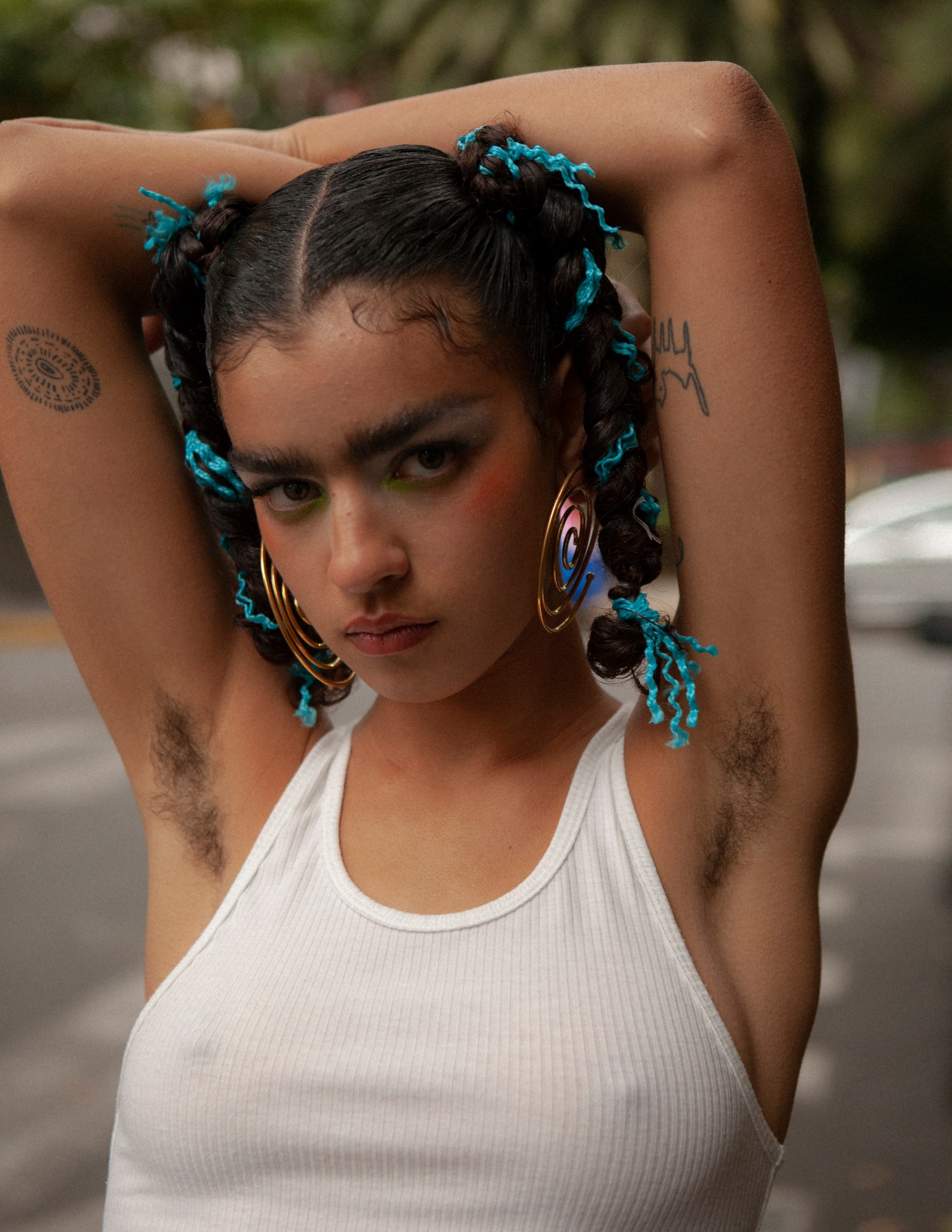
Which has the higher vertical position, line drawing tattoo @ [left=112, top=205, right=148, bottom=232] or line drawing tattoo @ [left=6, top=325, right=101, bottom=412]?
line drawing tattoo @ [left=112, top=205, right=148, bottom=232]

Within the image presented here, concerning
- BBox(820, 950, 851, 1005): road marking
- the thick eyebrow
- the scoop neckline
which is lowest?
BBox(820, 950, 851, 1005): road marking

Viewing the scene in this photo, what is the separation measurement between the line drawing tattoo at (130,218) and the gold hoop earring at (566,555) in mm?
574

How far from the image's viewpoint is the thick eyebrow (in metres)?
1.20

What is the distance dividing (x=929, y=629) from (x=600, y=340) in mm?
2033

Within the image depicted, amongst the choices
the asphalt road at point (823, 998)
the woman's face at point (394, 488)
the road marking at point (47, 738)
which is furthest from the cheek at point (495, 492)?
the road marking at point (47, 738)

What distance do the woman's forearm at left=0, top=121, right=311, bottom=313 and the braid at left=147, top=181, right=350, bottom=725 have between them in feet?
0.11

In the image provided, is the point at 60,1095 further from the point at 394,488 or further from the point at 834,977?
the point at 394,488

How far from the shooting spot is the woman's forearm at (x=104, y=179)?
1.43 metres

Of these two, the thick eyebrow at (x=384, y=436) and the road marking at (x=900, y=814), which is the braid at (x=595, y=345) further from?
the road marking at (x=900, y=814)

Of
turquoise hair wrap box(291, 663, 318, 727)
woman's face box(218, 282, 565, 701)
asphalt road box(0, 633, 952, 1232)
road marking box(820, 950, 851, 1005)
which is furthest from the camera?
road marking box(820, 950, 851, 1005)

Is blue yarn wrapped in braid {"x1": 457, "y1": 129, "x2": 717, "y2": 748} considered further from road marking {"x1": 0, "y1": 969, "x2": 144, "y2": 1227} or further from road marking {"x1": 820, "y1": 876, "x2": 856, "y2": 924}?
road marking {"x1": 820, "y1": 876, "x2": 856, "y2": 924}

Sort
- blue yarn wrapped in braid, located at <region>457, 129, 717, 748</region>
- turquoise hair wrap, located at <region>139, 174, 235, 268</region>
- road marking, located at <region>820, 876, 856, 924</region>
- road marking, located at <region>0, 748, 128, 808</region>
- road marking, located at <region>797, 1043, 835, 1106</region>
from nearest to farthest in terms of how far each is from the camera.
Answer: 1. blue yarn wrapped in braid, located at <region>457, 129, 717, 748</region>
2. turquoise hair wrap, located at <region>139, 174, 235, 268</region>
3. road marking, located at <region>797, 1043, 835, 1106</region>
4. road marking, located at <region>820, 876, 856, 924</region>
5. road marking, located at <region>0, 748, 128, 808</region>

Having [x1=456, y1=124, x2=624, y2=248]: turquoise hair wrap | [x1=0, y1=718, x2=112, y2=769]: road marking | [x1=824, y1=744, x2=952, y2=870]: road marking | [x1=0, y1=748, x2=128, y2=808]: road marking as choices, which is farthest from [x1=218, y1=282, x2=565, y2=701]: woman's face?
[x1=0, y1=718, x2=112, y2=769]: road marking

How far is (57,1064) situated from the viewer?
375cm
